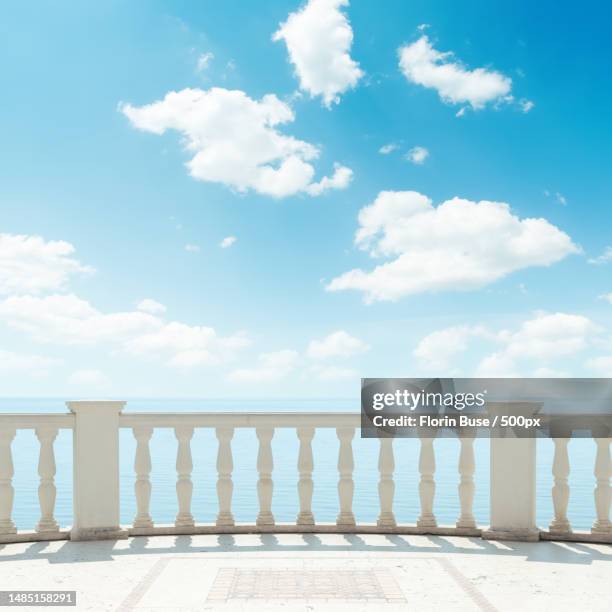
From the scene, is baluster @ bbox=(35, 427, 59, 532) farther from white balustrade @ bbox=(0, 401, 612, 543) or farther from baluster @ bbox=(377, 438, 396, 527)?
baluster @ bbox=(377, 438, 396, 527)

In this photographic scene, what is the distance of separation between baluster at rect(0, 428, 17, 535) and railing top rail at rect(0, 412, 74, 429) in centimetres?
7

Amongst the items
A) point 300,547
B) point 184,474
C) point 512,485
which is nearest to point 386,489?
point 300,547

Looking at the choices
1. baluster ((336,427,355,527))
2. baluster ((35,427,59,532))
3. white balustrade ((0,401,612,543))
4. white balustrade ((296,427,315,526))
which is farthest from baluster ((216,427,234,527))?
baluster ((35,427,59,532))

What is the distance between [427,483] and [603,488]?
155cm

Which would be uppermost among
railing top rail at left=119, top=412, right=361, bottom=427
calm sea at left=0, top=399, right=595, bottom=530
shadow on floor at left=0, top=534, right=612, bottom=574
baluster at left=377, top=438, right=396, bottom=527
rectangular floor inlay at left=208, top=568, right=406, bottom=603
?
railing top rail at left=119, top=412, right=361, bottom=427

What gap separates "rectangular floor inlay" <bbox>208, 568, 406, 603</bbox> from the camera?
466 centimetres

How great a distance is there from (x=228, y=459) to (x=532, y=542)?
278 centimetres

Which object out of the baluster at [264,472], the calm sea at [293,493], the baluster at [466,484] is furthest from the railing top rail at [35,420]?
the calm sea at [293,493]

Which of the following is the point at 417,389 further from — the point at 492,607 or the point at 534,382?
the point at 492,607

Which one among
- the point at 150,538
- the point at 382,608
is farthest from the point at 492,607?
the point at 150,538

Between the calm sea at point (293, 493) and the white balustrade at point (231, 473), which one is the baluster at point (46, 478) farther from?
the calm sea at point (293, 493)

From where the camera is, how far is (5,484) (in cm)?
609

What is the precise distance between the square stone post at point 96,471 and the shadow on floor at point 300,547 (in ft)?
0.45

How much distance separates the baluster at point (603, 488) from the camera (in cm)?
618
